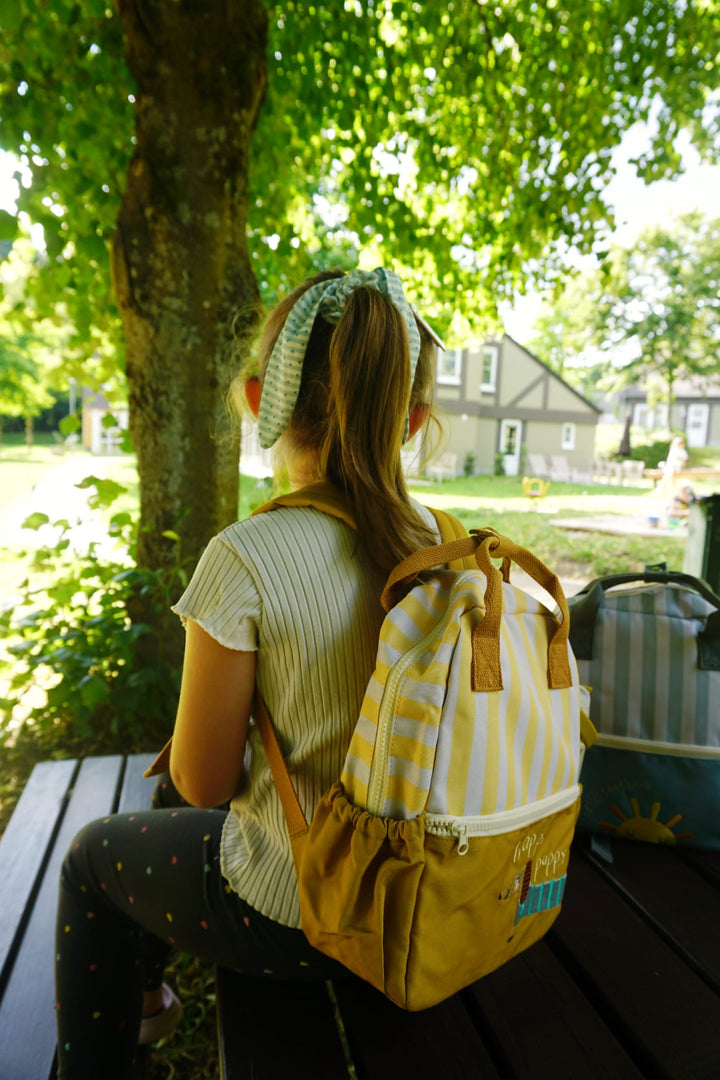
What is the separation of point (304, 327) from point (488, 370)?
1348cm

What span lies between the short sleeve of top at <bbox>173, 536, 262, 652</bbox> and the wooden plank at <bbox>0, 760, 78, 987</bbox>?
2.99 feet

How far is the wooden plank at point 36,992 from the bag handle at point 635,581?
3.77 feet

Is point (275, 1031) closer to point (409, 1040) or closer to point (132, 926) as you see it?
point (409, 1040)

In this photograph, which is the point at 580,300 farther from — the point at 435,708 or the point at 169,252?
the point at 435,708

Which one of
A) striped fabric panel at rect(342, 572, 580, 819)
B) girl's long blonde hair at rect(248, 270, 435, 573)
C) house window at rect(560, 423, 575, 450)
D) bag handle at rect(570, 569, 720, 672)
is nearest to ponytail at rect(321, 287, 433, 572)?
girl's long blonde hair at rect(248, 270, 435, 573)

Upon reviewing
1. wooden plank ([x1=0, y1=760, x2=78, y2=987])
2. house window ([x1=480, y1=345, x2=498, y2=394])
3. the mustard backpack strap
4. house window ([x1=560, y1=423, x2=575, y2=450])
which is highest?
house window ([x1=480, y1=345, x2=498, y2=394])

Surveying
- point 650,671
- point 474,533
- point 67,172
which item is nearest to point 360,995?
point 474,533

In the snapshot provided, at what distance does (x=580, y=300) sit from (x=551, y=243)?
8058 mm

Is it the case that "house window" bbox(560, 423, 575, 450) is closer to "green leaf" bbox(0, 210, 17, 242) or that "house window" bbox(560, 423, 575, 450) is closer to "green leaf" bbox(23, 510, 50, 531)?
"green leaf" bbox(23, 510, 50, 531)

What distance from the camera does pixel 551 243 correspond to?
12.7 feet

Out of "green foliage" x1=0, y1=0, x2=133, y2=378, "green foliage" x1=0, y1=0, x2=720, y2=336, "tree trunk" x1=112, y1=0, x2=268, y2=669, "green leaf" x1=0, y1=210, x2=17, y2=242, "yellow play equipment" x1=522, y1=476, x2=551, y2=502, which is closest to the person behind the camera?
"green leaf" x1=0, y1=210, x2=17, y2=242

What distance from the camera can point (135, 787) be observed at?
6.16 ft

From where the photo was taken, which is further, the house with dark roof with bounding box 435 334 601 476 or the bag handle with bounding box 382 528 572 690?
the house with dark roof with bounding box 435 334 601 476

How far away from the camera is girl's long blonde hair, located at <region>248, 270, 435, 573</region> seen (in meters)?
0.94
